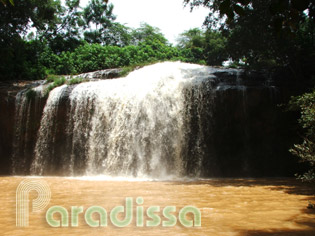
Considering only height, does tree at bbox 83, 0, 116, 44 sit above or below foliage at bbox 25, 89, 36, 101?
above

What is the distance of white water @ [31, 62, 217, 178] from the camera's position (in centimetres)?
1148

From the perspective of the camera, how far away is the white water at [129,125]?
11477 millimetres

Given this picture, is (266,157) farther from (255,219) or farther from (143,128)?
(255,219)

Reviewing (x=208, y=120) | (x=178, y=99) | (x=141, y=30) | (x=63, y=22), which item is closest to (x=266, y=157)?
(x=208, y=120)

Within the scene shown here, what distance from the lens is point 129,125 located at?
1205 centimetres

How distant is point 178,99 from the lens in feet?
40.8

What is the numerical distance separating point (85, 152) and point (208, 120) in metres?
4.84

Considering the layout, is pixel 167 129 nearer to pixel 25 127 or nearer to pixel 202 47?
pixel 25 127

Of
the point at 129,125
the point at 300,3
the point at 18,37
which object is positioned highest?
the point at 18,37

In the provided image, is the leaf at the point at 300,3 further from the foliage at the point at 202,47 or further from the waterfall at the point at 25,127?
the foliage at the point at 202,47

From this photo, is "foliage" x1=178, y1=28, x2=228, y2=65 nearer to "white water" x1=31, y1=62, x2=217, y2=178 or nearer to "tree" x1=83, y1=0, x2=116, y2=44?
"tree" x1=83, y1=0, x2=116, y2=44

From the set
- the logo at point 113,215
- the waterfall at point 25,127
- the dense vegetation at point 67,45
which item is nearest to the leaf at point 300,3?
the logo at point 113,215

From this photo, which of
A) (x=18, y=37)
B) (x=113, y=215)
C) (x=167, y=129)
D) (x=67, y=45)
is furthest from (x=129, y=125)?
(x=67, y=45)

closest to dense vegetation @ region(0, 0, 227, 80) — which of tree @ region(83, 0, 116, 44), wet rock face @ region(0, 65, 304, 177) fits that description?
tree @ region(83, 0, 116, 44)
